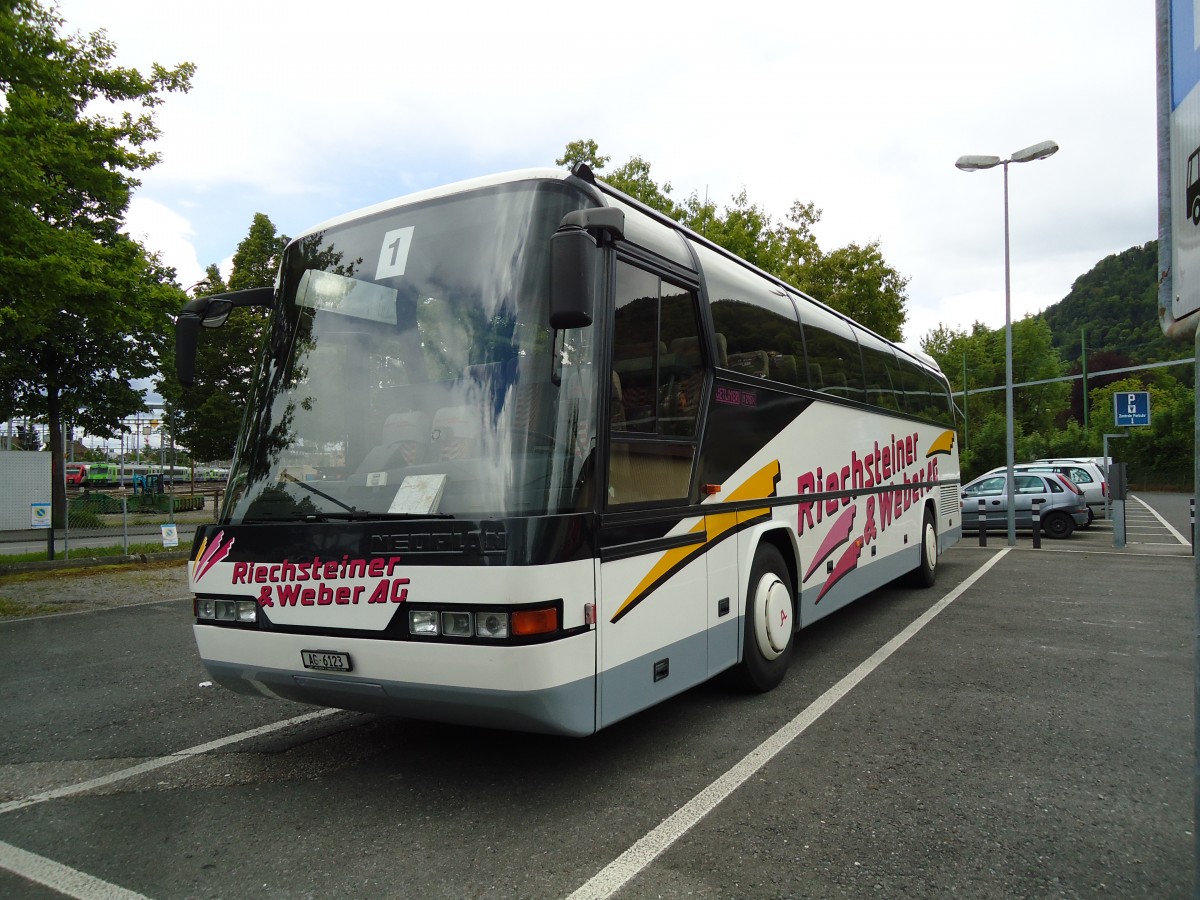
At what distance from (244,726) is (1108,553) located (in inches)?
625

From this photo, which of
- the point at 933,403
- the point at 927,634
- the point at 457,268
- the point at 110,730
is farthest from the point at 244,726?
the point at 933,403

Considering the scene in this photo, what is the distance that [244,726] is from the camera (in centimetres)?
517

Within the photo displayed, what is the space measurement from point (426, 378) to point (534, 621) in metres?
1.34

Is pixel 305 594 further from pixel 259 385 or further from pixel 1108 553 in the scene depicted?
pixel 1108 553

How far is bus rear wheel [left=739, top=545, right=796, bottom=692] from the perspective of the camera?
5434 millimetres

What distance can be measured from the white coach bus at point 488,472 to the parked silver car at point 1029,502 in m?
15.8

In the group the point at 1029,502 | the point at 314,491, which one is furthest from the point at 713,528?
the point at 1029,502

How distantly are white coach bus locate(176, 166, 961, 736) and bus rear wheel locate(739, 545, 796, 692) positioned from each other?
4 cm

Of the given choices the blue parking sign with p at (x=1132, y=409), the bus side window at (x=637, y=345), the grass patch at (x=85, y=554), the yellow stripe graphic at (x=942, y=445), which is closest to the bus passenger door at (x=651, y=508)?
the bus side window at (x=637, y=345)

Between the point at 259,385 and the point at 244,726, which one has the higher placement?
the point at 259,385

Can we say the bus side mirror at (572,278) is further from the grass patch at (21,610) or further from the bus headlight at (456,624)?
the grass patch at (21,610)

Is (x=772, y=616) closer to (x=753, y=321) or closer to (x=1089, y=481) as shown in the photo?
(x=753, y=321)

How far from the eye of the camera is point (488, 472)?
12.0ft

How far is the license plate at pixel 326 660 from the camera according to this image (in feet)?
12.5
